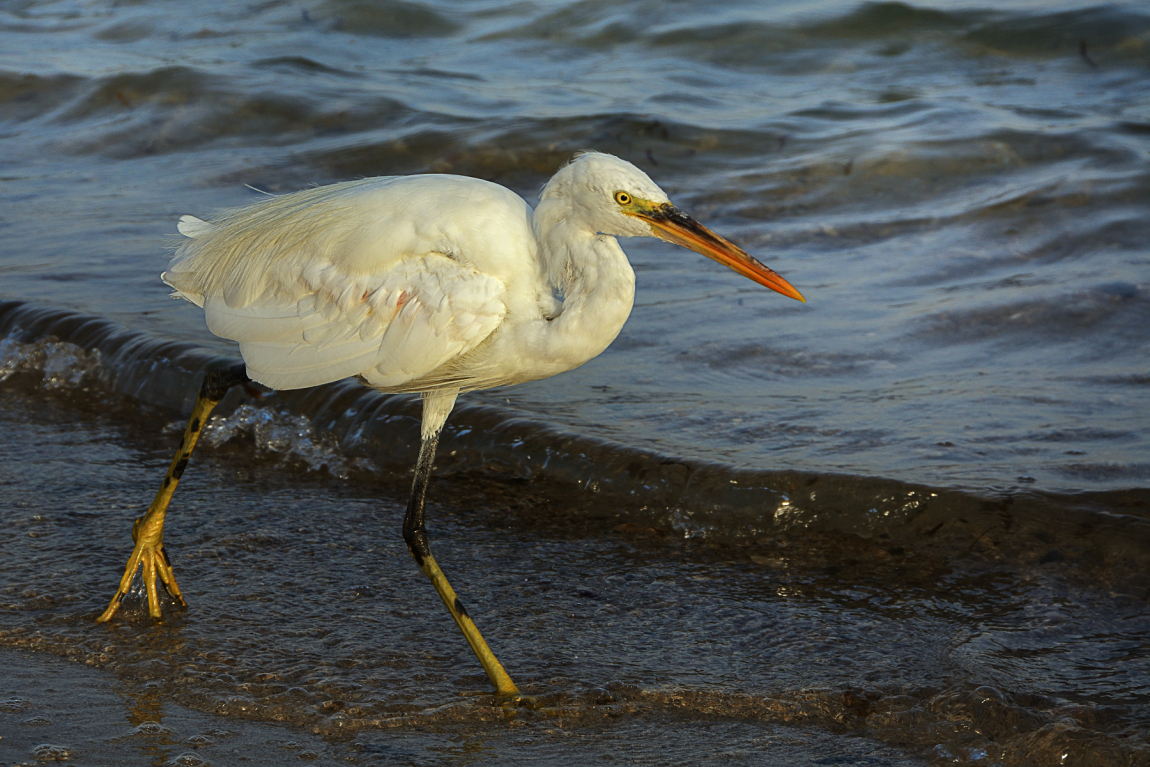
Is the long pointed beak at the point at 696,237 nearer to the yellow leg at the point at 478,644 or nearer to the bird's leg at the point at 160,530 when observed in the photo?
the yellow leg at the point at 478,644

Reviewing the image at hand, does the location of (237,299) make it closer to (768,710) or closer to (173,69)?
(768,710)

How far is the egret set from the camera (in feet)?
9.14

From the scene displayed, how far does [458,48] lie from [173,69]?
2824 millimetres

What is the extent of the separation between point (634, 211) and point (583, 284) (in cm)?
21

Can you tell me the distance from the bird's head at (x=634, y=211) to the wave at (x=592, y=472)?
1168mm

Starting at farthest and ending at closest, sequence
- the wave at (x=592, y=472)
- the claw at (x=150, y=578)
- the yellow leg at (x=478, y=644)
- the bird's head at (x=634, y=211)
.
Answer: the wave at (x=592, y=472), the claw at (x=150, y=578), the yellow leg at (x=478, y=644), the bird's head at (x=634, y=211)

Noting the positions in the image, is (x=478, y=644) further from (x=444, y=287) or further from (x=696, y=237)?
(x=696, y=237)

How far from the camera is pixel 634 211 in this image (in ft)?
9.03

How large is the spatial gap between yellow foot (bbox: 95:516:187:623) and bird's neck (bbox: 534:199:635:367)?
1329mm

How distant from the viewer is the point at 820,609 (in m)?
3.28

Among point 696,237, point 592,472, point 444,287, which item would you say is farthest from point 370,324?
point 592,472

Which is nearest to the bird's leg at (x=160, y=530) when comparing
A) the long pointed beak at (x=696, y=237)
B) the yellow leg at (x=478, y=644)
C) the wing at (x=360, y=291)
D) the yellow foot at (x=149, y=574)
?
the yellow foot at (x=149, y=574)

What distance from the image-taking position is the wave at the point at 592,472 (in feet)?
11.6

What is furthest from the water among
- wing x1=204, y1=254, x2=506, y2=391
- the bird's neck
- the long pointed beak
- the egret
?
the long pointed beak
